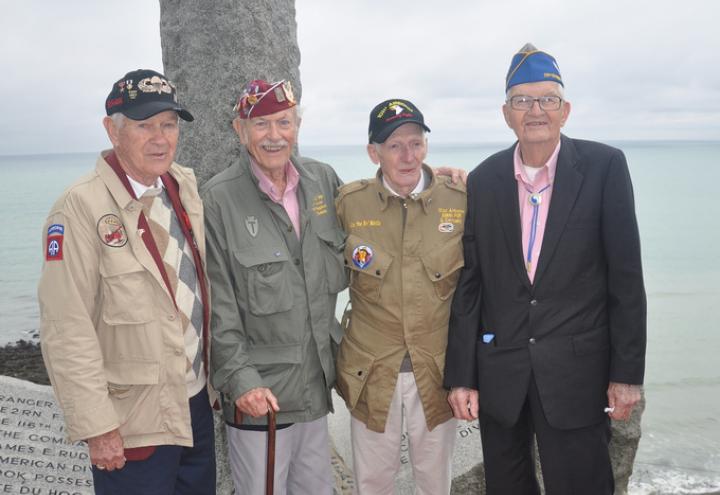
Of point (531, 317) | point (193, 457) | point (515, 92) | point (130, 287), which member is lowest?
point (193, 457)

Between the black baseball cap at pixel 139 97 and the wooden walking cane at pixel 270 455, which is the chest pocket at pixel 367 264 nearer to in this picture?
the wooden walking cane at pixel 270 455

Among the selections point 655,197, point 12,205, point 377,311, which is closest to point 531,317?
point 377,311

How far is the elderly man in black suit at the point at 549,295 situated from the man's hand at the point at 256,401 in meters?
0.87

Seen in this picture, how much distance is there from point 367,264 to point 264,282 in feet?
1.67

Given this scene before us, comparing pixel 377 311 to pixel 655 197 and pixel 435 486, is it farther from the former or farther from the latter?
pixel 655 197

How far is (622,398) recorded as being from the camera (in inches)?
110

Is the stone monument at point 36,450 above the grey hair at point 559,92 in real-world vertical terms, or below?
below

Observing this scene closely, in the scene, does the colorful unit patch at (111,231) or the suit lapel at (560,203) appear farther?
the suit lapel at (560,203)

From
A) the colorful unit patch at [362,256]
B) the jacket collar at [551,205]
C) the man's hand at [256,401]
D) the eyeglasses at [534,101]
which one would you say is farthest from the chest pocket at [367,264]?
the eyeglasses at [534,101]

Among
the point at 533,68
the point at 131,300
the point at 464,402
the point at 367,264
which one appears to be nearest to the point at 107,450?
the point at 131,300

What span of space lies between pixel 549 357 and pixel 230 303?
146cm

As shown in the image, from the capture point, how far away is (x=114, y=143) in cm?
266

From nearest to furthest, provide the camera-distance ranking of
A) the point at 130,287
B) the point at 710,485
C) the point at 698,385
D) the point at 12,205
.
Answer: the point at 130,287, the point at 710,485, the point at 698,385, the point at 12,205

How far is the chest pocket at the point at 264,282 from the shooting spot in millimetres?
2844
